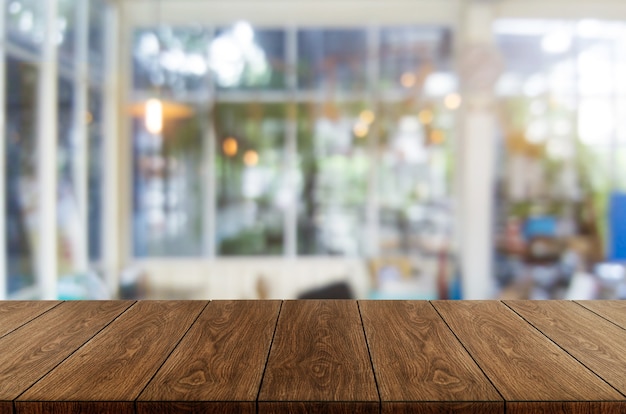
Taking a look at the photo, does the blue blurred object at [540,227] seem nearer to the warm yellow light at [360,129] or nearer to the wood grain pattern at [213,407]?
the warm yellow light at [360,129]

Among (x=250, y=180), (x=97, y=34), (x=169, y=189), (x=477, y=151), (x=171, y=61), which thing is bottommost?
(x=169, y=189)

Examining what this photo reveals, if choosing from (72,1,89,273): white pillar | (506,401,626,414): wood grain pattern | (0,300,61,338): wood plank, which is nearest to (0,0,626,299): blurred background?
(72,1,89,273): white pillar

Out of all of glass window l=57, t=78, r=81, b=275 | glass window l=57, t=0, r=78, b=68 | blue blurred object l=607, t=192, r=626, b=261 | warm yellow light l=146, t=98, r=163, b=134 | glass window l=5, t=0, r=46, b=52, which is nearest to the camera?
glass window l=5, t=0, r=46, b=52

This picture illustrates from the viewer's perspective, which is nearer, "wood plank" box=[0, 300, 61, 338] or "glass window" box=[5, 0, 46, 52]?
"wood plank" box=[0, 300, 61, 338]

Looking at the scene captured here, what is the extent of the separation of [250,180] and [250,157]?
11.5 inches

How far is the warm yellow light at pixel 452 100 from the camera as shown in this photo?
27.8ft

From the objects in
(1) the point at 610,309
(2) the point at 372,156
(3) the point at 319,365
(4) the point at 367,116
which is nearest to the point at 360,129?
(4) the point at 367,116

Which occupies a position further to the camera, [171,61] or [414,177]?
[414,177]

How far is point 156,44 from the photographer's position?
8.59m

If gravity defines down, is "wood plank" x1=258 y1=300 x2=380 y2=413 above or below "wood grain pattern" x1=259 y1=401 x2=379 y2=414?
above

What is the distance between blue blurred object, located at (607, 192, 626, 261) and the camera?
24.8ft

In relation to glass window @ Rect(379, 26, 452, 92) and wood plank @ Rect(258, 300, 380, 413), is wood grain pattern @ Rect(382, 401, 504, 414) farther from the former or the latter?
glass window @ Rect(379, 26, 452, 92)

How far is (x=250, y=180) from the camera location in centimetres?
872

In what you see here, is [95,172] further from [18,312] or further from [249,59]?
[18,312]
